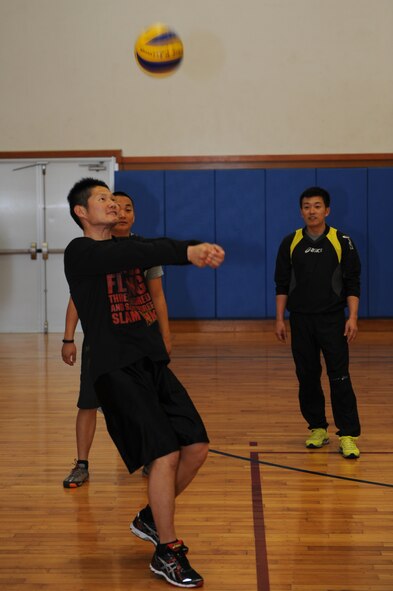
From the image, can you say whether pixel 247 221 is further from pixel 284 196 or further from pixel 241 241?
pixel 284 196

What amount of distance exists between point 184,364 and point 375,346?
2.79 m

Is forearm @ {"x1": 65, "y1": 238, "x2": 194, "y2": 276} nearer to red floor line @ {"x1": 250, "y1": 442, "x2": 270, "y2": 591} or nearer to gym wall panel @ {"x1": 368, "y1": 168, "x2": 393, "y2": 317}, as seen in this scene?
red floor line @ {"x1": 250, "y1": 442, "x2": 270, "y2": 591}

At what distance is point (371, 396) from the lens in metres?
7.11

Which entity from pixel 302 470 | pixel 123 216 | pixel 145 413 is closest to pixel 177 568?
pixel 145 413

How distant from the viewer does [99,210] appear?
3.37m

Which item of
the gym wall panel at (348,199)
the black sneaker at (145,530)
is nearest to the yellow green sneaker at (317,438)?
the black sneaker at (145,530)

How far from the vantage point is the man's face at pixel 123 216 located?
14.9 feet

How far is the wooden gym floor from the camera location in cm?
319

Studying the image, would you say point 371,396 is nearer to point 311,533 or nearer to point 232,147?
A: point 311,533

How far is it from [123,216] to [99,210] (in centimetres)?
116

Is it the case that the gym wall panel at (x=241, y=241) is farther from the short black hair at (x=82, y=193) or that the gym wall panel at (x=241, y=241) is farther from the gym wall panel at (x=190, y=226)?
the short black hair at (x=82, y=193)

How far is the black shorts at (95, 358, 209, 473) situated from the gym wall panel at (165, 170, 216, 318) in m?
8.64

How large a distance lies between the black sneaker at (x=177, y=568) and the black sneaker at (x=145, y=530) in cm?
19

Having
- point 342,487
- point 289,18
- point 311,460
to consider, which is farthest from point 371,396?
point 289,18
